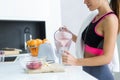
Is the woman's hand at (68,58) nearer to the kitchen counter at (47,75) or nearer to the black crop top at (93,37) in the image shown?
the kitchen counter at (47,75)

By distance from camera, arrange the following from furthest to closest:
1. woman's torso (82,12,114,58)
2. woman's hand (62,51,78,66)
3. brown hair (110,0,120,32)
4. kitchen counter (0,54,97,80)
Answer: brown hair (110,0,120,32) → woman's torso (82,12,114,58) → woman's hand (62,51,78,66) → kitchen counter (0,54,97,80)

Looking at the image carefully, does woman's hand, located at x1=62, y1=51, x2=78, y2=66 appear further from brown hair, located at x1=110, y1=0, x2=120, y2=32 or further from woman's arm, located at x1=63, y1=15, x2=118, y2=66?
brown hair, located at x1=110, y1=0, x2=120, y2=32

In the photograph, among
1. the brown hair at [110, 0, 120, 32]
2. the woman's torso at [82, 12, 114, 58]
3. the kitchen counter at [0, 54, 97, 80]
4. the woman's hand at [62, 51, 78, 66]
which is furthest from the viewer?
the brown hair at [110, 0, 120, 32]

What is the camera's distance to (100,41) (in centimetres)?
128

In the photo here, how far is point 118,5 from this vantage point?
54.8 inches

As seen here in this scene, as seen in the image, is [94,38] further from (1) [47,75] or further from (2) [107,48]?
(1) [47,75]

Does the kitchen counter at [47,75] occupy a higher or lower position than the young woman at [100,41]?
lower

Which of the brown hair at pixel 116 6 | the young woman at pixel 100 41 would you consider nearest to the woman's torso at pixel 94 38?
the young woman at pixel 100 41

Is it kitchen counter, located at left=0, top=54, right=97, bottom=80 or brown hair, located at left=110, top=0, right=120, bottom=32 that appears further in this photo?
brown hair, located at left=110, top=0, right=120, bottom=32

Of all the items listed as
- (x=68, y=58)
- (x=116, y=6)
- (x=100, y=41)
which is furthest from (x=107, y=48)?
(x=116, y=6)

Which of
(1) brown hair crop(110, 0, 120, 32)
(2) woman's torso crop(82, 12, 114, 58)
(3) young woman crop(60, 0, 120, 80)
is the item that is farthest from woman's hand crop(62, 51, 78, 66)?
(1) brown hair crop(110, 0, 120, 32)

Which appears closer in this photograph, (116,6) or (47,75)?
(47,75)

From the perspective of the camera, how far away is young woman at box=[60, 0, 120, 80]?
117cm

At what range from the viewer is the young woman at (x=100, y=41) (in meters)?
1.17
